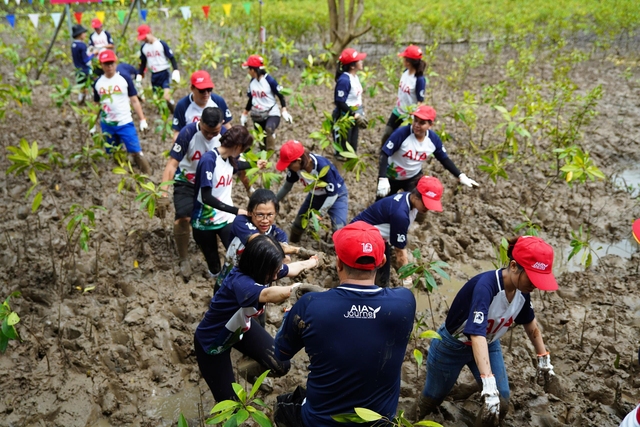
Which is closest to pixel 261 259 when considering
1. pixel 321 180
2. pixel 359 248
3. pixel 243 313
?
pixel 243 313

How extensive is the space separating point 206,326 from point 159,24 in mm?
15972

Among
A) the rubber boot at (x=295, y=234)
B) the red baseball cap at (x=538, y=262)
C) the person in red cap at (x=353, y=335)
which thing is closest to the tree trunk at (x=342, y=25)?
the rubber boot at (x=295, y=234)

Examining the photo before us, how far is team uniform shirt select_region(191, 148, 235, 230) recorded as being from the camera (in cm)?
376

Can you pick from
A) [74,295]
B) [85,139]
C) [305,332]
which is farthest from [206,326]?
[85,139]

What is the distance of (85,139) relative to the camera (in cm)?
698

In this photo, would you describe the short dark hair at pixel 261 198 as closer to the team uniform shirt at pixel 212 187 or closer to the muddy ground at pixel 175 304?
the team uniform shirt at pixel 212 187

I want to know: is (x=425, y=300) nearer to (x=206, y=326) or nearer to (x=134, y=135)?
(x=206, y=326)

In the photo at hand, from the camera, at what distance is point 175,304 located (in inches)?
164

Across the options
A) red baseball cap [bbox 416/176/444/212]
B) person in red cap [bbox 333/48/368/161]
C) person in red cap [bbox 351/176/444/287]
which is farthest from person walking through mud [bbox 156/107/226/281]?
person in red cap [bbox 333/48/368/161]

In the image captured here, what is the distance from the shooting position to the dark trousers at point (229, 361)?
2.91 metres

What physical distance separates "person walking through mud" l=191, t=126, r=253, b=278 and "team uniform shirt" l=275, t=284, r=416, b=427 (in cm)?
157

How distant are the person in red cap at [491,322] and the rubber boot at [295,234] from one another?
201cm

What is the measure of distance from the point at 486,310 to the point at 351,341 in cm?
83

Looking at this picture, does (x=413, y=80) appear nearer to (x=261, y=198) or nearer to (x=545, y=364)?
(x=261, y=198)
